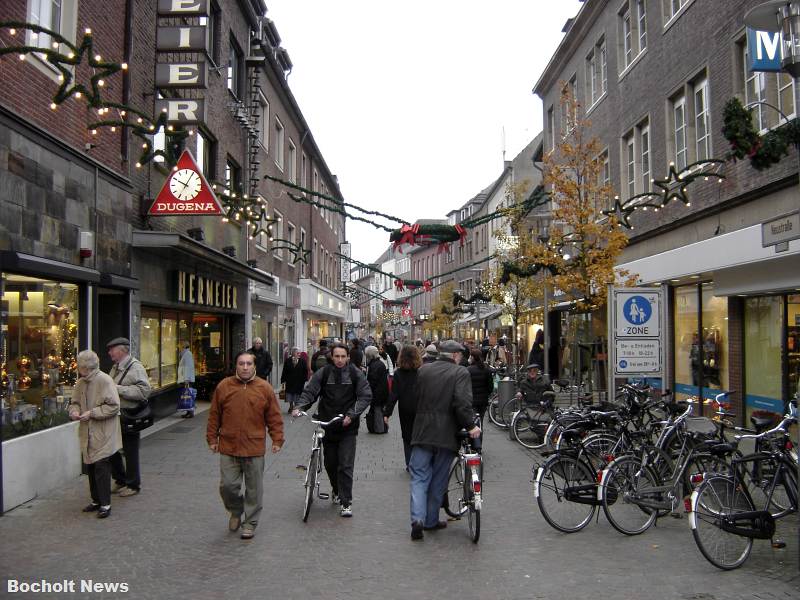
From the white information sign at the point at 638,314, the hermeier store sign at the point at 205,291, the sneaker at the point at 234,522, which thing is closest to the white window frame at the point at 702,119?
the white information sign at the point at 638,314

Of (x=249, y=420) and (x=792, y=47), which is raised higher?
(x=792, y=47)

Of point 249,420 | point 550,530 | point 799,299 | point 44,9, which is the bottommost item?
point 550,530

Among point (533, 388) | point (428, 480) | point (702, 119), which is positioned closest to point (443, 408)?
point (428, 480)

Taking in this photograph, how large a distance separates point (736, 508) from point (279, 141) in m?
23.7

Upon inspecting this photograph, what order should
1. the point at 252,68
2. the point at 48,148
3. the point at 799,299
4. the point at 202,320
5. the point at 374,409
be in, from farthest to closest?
the point at 252,68
the point at 202,320
the point at 374,409
the point at 799,299
the point at 48,148

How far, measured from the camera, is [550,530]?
7.15m

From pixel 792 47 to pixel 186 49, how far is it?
9896 millimetres

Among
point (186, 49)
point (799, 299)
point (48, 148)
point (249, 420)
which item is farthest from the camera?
point (186, 49)

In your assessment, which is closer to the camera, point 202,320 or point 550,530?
point 550,530

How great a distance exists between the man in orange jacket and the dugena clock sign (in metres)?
6.60

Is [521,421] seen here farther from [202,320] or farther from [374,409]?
[202,320]

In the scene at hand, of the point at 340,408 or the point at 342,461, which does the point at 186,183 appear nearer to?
the point at 340,408

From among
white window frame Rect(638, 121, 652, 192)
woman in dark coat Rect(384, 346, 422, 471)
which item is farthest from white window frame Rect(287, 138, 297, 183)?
woman in dark coat Rect(384, 346, 422, 471)

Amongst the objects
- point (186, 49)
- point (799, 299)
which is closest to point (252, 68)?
point (186, 49)
